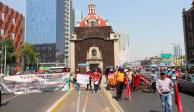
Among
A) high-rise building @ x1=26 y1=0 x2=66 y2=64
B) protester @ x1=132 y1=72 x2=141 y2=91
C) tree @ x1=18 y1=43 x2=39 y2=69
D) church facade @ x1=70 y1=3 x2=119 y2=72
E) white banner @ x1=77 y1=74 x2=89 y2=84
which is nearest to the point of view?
protester @ x1=132 y1=72 x2=141 y2=91

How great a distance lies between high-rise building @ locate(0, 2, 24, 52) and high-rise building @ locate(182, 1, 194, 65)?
138 feet

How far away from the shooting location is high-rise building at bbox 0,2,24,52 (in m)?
77.8

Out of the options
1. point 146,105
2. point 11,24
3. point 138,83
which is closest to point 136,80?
point 138,83

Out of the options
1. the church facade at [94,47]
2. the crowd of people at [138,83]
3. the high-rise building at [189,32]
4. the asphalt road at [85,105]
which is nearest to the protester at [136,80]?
the crowd of people at [138,83]

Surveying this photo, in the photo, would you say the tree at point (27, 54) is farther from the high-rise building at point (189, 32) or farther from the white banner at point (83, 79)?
the white banner at point (83, 79)

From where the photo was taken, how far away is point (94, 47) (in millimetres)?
88688

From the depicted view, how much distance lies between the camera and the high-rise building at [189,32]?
71125mm

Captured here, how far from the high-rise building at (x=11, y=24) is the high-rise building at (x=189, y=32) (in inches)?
1661

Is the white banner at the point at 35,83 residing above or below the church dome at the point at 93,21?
below

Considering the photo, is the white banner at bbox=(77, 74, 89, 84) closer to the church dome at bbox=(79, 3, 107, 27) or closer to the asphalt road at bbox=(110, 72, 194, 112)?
the asphalt road at bbox=(110, 72, 194, 112)

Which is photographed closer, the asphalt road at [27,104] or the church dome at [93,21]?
the asphalt road at [27,104]

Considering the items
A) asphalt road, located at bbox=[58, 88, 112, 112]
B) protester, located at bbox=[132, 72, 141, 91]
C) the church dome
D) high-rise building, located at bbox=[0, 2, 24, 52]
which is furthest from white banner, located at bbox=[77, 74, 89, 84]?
the church dome

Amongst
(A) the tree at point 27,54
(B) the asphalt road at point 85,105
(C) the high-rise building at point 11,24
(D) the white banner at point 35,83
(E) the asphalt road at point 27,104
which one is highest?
(C) the high-rise building at point 11,24

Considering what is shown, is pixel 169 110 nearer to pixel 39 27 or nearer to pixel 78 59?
pixel 78 59
